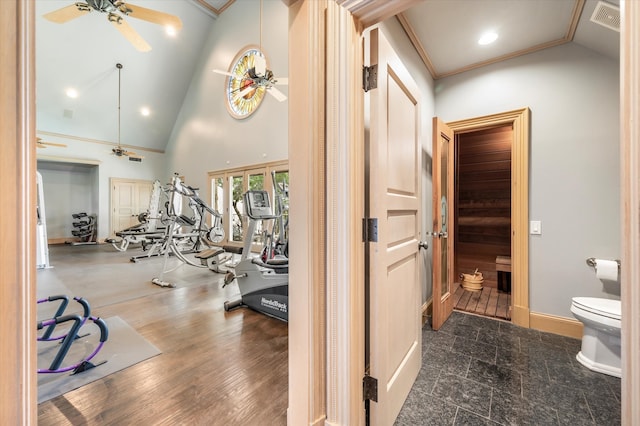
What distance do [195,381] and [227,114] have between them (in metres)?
6.70

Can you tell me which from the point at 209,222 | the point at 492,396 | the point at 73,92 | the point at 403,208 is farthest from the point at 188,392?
the point at 73,92

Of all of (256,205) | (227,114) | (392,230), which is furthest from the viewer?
(227,114)

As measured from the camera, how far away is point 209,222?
7902 millimetres

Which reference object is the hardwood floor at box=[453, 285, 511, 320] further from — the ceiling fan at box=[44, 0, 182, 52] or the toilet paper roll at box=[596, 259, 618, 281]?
the ceiling fan at box=[44, 0, 182, 52]

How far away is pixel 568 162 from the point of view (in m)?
2.33

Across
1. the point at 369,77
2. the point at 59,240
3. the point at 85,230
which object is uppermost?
the point at 369,77

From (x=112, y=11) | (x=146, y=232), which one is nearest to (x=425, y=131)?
(x=112, y=11)

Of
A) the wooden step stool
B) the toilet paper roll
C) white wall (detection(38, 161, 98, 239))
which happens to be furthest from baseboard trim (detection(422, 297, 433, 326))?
white wall (detection(38, 161, 98, 239))

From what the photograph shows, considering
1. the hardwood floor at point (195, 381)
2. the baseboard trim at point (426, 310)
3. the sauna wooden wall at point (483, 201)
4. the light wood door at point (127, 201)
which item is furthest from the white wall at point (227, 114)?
the baseboard trim at point (426, 310)

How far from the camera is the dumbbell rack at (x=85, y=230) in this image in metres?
8.52

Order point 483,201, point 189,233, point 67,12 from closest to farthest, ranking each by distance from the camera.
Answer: point 67,12 → point 483,201 → point 189,233

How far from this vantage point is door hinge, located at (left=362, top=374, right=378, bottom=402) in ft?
4.01

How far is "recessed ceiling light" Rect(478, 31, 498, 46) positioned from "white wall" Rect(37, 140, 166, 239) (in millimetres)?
10619

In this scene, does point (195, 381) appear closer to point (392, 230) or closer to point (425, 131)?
point (392, 230)
